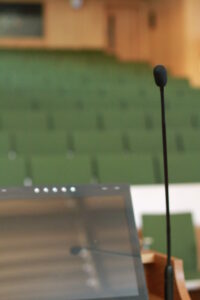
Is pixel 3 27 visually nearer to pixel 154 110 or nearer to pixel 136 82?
pixel 136 82

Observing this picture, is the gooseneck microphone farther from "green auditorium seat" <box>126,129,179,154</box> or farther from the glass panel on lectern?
"green auditorium seat" <box>126,129,179,154</box>

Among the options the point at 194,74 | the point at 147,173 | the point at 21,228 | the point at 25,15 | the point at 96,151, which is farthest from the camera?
the point at 25,15

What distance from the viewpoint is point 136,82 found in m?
3.10

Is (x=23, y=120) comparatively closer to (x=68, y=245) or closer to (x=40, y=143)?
(x=40, y=143)

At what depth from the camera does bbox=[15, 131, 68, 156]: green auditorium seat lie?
1705 mm

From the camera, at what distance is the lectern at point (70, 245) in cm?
44

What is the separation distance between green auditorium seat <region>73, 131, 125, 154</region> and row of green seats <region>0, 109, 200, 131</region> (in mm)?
218

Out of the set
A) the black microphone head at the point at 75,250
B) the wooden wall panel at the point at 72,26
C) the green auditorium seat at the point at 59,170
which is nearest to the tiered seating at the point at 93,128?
the green auditorium seat at the point at 59,170

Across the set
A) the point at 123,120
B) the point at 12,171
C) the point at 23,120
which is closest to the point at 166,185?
the point at 12,171

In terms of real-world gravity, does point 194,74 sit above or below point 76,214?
below

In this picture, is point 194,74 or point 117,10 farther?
point 117,10

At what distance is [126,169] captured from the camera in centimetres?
159

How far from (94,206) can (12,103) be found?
5.90 feet

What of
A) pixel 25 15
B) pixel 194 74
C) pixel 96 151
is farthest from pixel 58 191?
pixel 25 15
